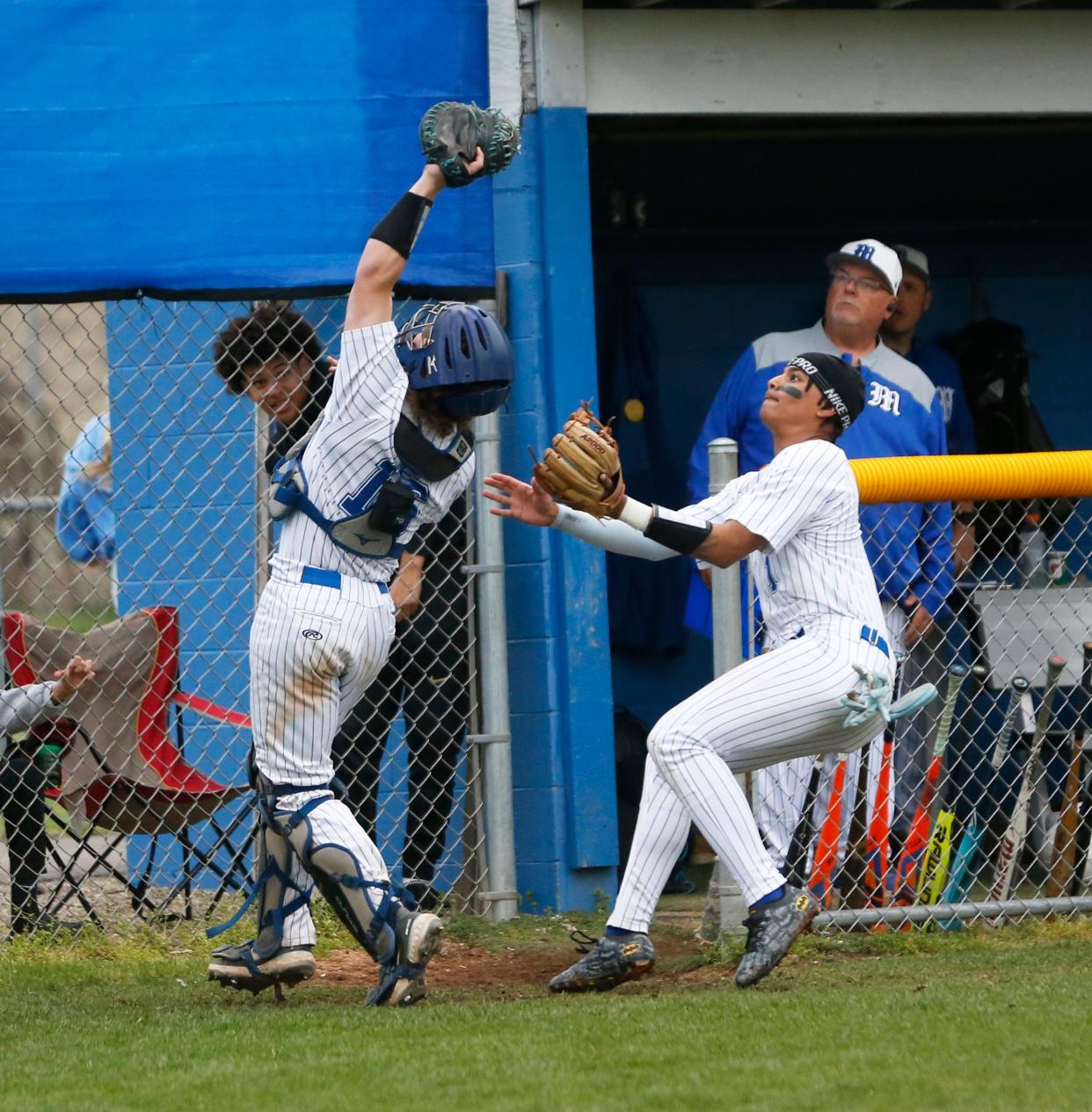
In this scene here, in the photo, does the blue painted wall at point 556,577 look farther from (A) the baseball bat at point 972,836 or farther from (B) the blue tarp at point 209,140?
(A) the baseball bat at point 972,836

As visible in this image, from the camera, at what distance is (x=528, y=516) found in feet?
17.2

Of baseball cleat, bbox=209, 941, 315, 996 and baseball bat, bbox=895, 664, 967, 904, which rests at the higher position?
baseball bat, bbox=895, 664, 967, 904

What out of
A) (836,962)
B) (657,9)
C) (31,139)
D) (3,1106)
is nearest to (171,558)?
(31,139)

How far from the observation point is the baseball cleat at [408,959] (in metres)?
4.98

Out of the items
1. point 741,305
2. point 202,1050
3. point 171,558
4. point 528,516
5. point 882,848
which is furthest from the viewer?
point 741,305

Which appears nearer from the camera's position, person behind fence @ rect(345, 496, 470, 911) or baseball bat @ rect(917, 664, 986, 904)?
baseball bat @ rect(917, 664, 986, 904)

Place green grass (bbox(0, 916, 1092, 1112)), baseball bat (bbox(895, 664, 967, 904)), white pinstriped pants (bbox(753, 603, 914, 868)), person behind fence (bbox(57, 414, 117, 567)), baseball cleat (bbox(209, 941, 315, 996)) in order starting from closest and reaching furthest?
green grass (bbox(0, 916, 1092, 1112)) → baseball cleat (bbox(209, 941, 315, 996)) → white pinstriped pants (bbox(753, 603, 914, 868)) → baseball bat (bbox(895, 664, 967, 904)) → person behind fence (bbox(57, 414, 117, 567))

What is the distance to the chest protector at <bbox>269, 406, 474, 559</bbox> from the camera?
505cm

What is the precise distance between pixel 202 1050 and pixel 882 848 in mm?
2616

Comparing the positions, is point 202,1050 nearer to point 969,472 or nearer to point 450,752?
point 450,752

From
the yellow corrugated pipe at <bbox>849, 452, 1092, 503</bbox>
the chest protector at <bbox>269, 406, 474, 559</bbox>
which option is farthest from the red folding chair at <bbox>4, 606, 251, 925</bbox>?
the yellow corrugated pipe at <bbox>849, 452, 1092, 503</bbox>

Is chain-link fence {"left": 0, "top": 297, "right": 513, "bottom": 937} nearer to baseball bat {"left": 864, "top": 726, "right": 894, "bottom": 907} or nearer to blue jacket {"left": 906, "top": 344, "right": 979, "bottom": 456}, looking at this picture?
baseball bat {"left": 864, "top": 726, "right": 894, "bottom": 907}

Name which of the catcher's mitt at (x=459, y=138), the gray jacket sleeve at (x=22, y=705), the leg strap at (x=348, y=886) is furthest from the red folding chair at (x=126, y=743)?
the catcher's mitt at (x=459, y=138)

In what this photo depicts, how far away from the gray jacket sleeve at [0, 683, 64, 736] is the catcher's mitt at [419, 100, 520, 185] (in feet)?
7.66
